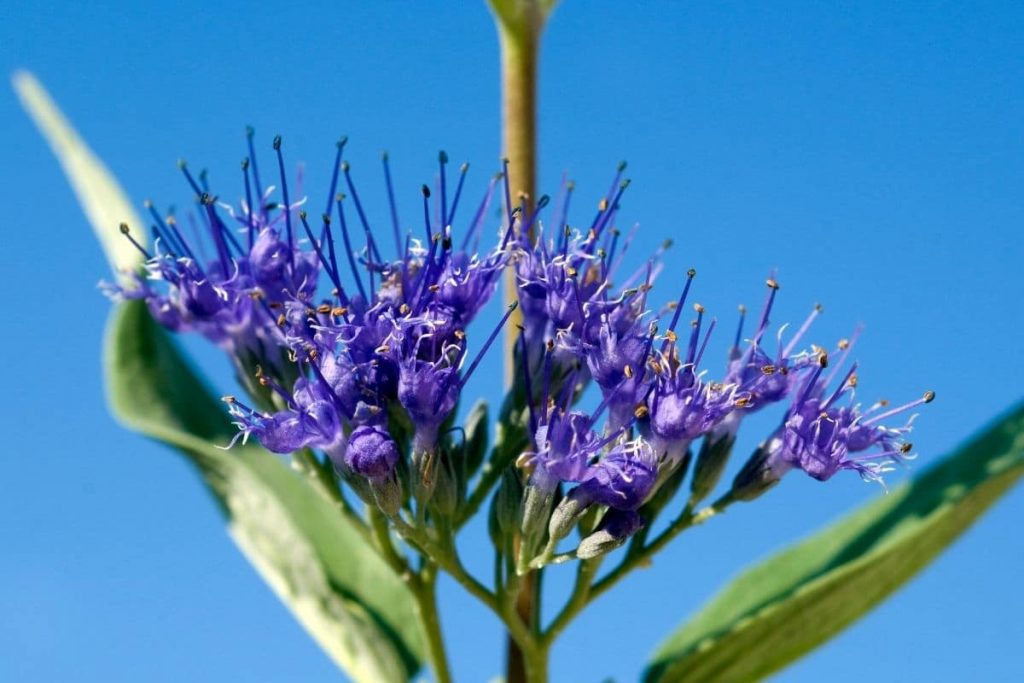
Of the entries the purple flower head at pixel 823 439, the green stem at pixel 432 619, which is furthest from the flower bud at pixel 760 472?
the green stem at pixel 432 619

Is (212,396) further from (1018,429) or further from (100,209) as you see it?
(1018,429)

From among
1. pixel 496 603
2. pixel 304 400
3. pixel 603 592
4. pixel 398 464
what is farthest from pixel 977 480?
pixel 304 400

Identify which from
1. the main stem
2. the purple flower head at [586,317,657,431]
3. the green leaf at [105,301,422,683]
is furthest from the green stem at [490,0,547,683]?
the green leaf at [105,301,422,683]

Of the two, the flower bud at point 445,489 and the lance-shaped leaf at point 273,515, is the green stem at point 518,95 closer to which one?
the flower bud at point 445,489

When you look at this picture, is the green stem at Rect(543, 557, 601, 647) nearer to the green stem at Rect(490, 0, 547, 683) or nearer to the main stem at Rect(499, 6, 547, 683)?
the main stem at Rect(499, 6, 547, 683)

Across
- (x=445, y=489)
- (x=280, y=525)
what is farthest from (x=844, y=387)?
(x=280, y=525)

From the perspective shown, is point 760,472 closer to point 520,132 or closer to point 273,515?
point 520,132

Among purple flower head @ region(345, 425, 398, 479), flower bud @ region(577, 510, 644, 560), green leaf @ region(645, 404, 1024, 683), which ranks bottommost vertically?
green leaf @ region(645, 404, 1024, 683)
